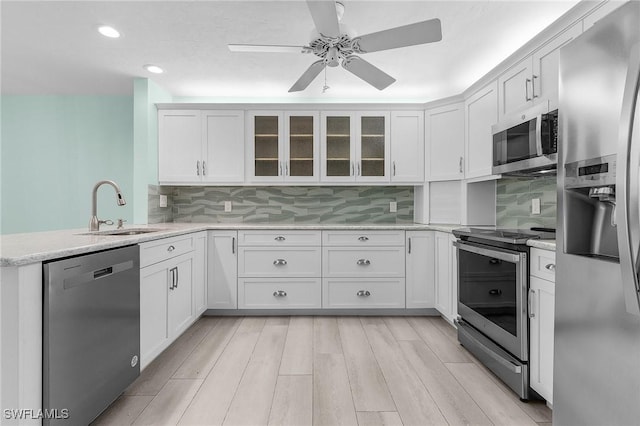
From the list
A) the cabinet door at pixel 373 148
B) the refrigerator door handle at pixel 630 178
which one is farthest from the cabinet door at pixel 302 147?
the refrigerator door handle at pixel 630 178

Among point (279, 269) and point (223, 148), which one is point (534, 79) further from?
point (223, 148)

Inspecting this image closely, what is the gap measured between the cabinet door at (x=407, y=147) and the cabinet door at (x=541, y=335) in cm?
200

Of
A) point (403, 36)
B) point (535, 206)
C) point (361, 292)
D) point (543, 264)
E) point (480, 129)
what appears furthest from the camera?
point (361, 292)

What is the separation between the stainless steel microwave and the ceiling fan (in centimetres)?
74

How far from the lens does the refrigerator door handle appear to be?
0.93 metres

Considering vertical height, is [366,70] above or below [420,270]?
above

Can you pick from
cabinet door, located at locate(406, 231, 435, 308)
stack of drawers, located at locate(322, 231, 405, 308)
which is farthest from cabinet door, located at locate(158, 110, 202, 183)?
cabinet door, located at locate(406, 231, 435, 308)

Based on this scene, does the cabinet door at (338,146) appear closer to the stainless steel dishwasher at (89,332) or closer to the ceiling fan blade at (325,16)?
the ceiling fan blade at (325,16)

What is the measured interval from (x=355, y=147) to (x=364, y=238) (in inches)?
41.0

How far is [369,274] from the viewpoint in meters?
3.30

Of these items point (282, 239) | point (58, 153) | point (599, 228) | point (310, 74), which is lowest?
point (282, 239)

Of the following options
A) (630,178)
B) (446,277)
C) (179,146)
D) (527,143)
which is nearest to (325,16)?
(527,143)

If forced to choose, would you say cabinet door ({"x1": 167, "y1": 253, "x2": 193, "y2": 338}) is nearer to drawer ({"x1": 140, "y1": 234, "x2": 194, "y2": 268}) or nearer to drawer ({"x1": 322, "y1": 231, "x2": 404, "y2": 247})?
drawer ({"x1": 140, "y1": 234, "x2": 194, "y2": 268})

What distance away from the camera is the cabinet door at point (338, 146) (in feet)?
12.0
